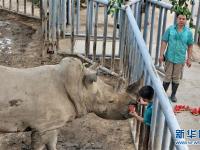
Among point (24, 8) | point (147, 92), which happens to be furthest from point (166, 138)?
point (24, 8)

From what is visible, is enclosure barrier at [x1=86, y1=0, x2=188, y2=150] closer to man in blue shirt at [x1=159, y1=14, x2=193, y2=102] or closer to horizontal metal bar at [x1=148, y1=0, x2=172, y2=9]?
horizontal metal bar at [x1=148, y1=0, x2=172, y2=9]

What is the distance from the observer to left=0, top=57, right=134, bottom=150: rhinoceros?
→ 5516 millimetres

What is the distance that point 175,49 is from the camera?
23.9ft

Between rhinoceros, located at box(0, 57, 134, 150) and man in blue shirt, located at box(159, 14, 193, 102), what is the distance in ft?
6.22

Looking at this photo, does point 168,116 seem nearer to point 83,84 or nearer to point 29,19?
point 83,84

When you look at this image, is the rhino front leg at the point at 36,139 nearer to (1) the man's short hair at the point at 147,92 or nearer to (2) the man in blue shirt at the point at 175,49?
(1) the man's short hair at the point at 147,92

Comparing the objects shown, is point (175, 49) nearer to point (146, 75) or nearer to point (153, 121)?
point (146, 75)

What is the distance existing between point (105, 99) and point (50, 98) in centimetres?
61

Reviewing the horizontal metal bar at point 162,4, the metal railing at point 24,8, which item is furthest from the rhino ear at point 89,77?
the metal railing at point 24,8

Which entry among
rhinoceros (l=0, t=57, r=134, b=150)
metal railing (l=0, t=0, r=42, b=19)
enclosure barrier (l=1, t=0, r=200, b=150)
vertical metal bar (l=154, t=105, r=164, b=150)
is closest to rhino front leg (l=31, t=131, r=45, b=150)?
rhinoceros (l=0, t=57, r=134, b=150)

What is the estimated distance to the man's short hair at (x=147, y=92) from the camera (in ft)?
16.9

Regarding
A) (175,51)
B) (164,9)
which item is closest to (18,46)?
(164,9)

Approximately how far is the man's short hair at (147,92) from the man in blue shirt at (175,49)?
2.12m

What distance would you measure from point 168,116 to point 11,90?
190 cm
